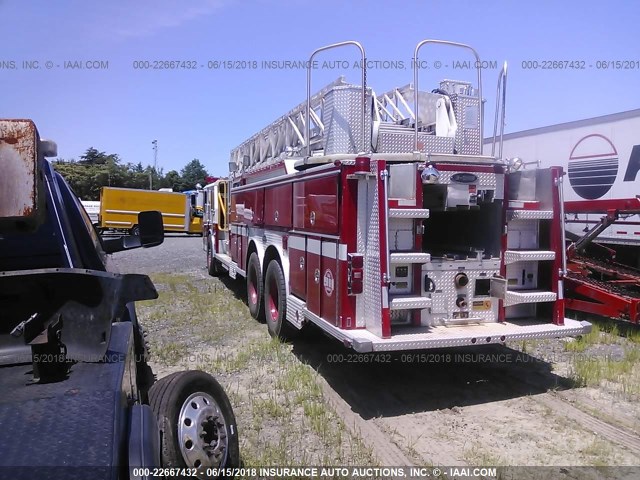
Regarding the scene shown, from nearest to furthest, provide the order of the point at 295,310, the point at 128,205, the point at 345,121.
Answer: the point at 345,121 → the point at 295,310 → the point at 128,205

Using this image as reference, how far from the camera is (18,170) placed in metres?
2.10

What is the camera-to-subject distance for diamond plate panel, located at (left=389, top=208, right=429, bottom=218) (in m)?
4.85

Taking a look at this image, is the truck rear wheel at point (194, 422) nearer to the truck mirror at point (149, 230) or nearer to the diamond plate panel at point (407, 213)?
the truck mirror at point (149, 230)

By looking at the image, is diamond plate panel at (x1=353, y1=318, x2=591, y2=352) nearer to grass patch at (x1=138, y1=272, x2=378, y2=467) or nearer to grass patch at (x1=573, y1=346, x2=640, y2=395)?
grass patch at (x1=573, y1=346, x2=640, y2=395)

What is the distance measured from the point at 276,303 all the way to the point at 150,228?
142 inches

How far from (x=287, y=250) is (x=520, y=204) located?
111 inches

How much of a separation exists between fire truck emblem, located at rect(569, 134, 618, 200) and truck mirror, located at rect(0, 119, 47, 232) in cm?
945

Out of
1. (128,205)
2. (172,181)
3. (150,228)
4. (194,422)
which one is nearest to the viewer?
(194,422)

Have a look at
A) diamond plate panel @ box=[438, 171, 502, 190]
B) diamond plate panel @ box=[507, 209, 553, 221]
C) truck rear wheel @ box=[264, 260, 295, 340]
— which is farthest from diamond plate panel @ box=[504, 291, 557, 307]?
truck rear wheel @ box=[264, 260, 295, 340]

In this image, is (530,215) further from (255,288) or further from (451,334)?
(255,288)

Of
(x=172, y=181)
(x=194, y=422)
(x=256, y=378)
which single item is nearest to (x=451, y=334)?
(x=256, y=378)

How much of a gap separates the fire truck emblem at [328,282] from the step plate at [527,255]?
190 cm

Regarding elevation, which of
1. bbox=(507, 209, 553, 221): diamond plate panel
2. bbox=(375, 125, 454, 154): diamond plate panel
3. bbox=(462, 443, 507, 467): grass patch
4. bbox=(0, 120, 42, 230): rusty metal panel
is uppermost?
bbox=(375, 125, 454, 154): diamond plate panel

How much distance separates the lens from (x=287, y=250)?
21.7 feet
